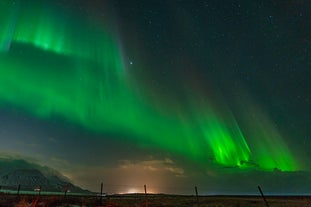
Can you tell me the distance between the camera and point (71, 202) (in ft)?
132

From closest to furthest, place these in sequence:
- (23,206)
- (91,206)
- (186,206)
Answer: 1. (23,206)
2. (91,206)
3. (186,206)

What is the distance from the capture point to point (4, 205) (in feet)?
110

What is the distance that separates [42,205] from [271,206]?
37926 mm

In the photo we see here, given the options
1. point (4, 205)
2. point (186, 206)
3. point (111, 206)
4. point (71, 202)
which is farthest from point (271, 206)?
point (4, 205)

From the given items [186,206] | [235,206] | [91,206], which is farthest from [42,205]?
[235,206]

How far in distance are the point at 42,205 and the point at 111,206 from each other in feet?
29.3

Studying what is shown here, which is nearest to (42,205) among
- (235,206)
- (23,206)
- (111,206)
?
(23,206)

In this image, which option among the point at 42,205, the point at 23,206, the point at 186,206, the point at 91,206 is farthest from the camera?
the point at 186,206

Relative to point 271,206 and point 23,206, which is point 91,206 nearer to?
point 23,206

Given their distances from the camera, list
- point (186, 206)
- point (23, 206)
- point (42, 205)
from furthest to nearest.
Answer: point (186, 206), point (42, 205), point (23, 206)

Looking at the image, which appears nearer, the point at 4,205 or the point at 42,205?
the point at 4,205

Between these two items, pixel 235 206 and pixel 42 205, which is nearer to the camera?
pixel 42 205

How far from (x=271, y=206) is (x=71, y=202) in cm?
3417

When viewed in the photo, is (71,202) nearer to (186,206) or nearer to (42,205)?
(42,205)
